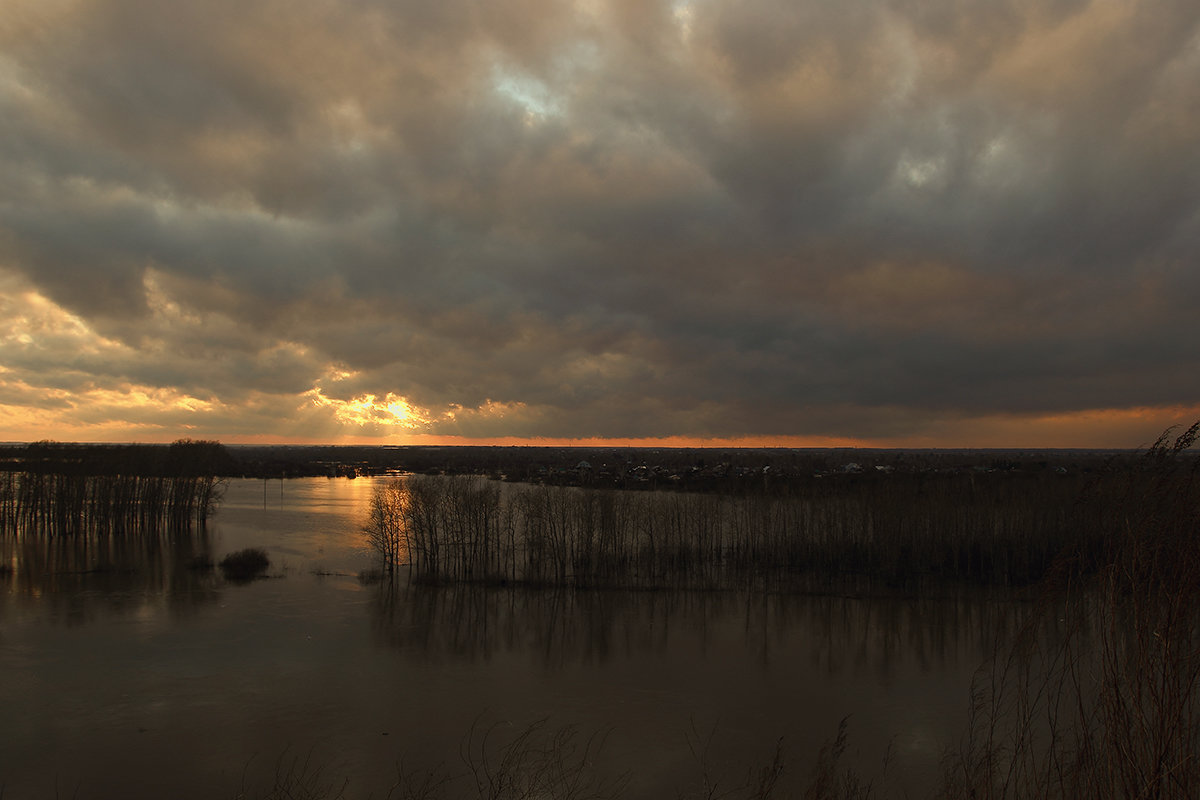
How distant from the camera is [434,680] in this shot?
1767cm

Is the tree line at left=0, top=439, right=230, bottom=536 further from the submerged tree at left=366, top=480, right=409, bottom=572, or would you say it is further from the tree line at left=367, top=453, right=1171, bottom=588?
the tree line at left=367, top=453, right=1171, bottom=588

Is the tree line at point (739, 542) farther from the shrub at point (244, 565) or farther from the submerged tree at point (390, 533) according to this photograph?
the shrub at point (244, 565)

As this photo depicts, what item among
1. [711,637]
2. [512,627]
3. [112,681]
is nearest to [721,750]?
[711,637]

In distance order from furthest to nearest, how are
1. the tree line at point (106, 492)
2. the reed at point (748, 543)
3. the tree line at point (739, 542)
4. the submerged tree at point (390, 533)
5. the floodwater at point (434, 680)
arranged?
the tree line at point (106, 492) → the submerged tree at point (390, 533) → the tree line at point (739, 542) → the reed at point (748, 543) → the floodwater at point (434, 680)

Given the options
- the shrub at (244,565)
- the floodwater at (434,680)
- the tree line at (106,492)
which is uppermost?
the tree line at (106,492)

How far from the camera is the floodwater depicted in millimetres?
13039

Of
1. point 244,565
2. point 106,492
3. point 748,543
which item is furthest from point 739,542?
point 106,492

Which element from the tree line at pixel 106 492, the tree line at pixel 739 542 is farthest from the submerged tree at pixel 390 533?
the tree line at pixel 106 492

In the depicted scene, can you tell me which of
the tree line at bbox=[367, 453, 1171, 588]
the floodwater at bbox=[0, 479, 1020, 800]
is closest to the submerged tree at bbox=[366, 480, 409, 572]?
the tree line at bbox=[367, 453, 1171, 588]

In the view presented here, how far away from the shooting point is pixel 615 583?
2925cm

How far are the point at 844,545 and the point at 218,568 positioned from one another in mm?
28335

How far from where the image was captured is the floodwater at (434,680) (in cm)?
1304

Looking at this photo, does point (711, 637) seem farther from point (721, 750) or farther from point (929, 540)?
point (929, 540)

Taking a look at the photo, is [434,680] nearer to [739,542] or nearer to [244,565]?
[244,565]
